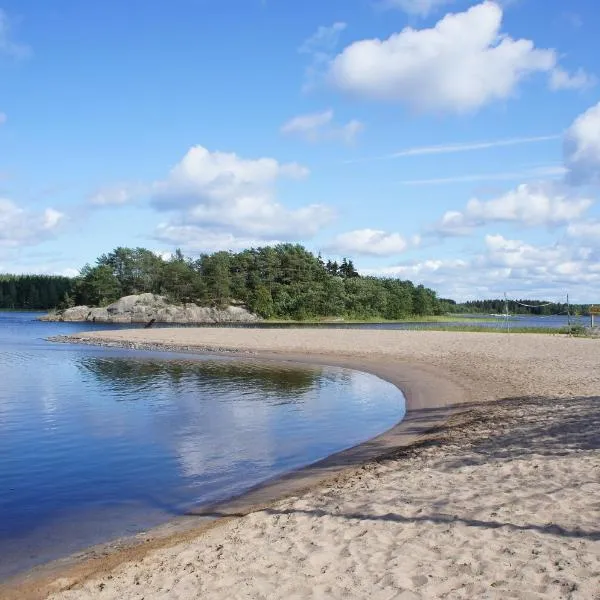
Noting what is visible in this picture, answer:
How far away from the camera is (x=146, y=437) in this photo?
1706cm

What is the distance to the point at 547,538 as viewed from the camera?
7.19 metres

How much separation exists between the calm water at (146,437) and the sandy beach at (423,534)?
2079mm

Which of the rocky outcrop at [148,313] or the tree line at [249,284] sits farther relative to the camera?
the tree line at [249,284]

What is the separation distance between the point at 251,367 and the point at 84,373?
935 cm

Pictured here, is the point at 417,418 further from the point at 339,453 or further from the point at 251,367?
the point at 251,367

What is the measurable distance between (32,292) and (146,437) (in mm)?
174308

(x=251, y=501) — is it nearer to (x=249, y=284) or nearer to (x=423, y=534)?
(x=423, y=534)

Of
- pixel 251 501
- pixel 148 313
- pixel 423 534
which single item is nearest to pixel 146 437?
pixel 251 501

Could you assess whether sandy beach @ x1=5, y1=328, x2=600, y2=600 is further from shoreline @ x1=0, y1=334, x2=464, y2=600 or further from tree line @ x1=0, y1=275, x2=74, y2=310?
tree line @ x1=0, y1=275, x2=74, y2=310

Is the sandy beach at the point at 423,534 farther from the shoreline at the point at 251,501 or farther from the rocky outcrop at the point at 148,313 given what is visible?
the rocky outcrop at the point at 148,313

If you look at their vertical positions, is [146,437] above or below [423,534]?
below

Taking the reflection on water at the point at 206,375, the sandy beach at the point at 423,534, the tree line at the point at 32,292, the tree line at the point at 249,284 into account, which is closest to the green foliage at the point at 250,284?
the tree line at the point at 249,284

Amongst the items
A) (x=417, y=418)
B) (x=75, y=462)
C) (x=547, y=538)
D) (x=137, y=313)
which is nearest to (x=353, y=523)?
(x=547, y=538)

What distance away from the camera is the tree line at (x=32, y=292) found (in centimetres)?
17038
